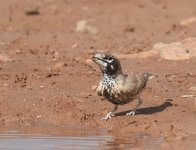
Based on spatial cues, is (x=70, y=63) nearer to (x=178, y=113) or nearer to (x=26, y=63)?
(x=26, y=63)

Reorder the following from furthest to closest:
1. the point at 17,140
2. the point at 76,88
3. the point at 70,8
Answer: the point at 70,8 < the point at 76,88 < the point at 17,140

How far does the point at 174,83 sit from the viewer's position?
1211 cm

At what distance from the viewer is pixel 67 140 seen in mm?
9359

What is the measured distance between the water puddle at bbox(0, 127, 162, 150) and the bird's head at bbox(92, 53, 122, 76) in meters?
0.78

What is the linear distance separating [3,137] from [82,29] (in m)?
9.49

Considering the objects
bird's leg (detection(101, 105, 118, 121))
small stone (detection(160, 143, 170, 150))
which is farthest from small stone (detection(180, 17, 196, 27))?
small stone (detection(160, 143, 170, 150))

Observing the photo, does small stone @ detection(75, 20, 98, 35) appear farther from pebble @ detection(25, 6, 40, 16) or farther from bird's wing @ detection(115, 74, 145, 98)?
bird's wing @ detection(115, 74, 145, 98)

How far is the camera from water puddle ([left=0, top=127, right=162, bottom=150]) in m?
8.95

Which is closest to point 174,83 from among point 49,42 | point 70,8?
point 49,42

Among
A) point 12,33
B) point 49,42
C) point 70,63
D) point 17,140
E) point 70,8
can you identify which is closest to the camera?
point 17,140

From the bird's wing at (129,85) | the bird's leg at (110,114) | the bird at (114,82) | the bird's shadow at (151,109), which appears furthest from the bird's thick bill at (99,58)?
the bird's shadow at (151,109)

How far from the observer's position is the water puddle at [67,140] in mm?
8953

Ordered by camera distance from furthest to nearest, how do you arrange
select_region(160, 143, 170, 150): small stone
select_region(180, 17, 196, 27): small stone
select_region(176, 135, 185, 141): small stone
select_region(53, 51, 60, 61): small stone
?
1. select_region(180, 17, 196, 27): small stone
2. select_region(53, 51, 60, 61): small stone
3. select_region(176, 135, 185, 141): small stone
4. select_region(160, 143, 170, 150): small stone

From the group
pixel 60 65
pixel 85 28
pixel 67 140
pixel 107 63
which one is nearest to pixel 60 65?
pixel 60 65
